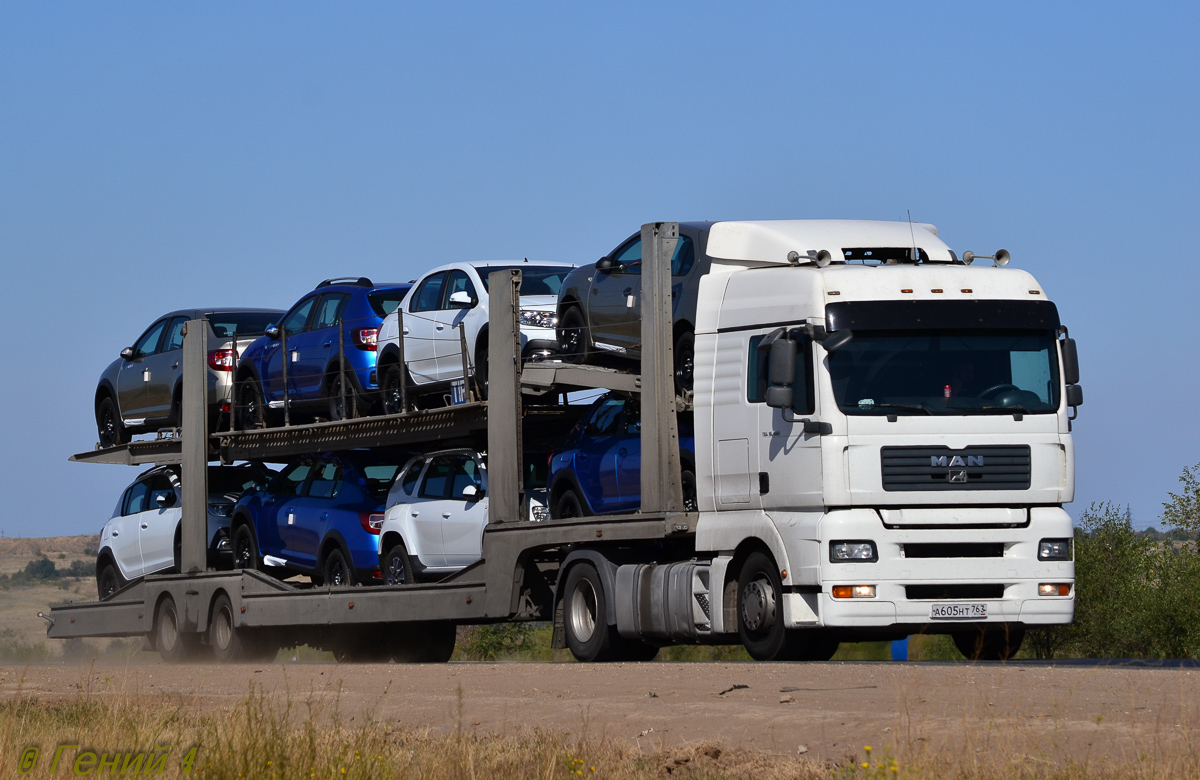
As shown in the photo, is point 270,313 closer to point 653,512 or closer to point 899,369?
point 653,512

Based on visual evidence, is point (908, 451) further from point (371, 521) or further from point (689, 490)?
point (371, 521)

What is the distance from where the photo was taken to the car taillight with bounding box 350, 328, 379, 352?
58.3 feet

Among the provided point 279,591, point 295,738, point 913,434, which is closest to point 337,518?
point 279,591

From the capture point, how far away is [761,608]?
41.5ft

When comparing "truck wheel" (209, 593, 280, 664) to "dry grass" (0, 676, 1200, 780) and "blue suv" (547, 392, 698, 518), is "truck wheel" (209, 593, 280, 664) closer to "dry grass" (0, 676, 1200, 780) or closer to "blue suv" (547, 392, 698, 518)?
"blue suv" (547, 392, 698, 518)

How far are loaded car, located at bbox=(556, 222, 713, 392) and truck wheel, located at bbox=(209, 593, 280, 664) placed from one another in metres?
6.12

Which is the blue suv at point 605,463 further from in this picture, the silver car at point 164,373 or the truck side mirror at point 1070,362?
the silver car at point 164,373

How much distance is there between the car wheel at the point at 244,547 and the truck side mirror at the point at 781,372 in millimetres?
9002

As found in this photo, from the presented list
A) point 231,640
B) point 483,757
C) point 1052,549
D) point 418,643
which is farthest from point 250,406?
point 483,757

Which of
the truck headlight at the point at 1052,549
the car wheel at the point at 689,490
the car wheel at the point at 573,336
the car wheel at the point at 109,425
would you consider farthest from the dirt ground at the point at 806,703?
the car wheel at the point at 109,425

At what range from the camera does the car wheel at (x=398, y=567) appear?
16469 millimetres

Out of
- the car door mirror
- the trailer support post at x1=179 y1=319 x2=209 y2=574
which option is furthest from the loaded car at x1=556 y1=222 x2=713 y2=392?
the trailer support post at x1=179 y1=319 x2=209 y2=574

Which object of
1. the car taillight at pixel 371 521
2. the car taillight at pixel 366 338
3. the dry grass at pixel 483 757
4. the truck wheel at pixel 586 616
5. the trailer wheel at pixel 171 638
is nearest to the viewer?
the dry grass at pixel 483 757

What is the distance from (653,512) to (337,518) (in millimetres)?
5158
